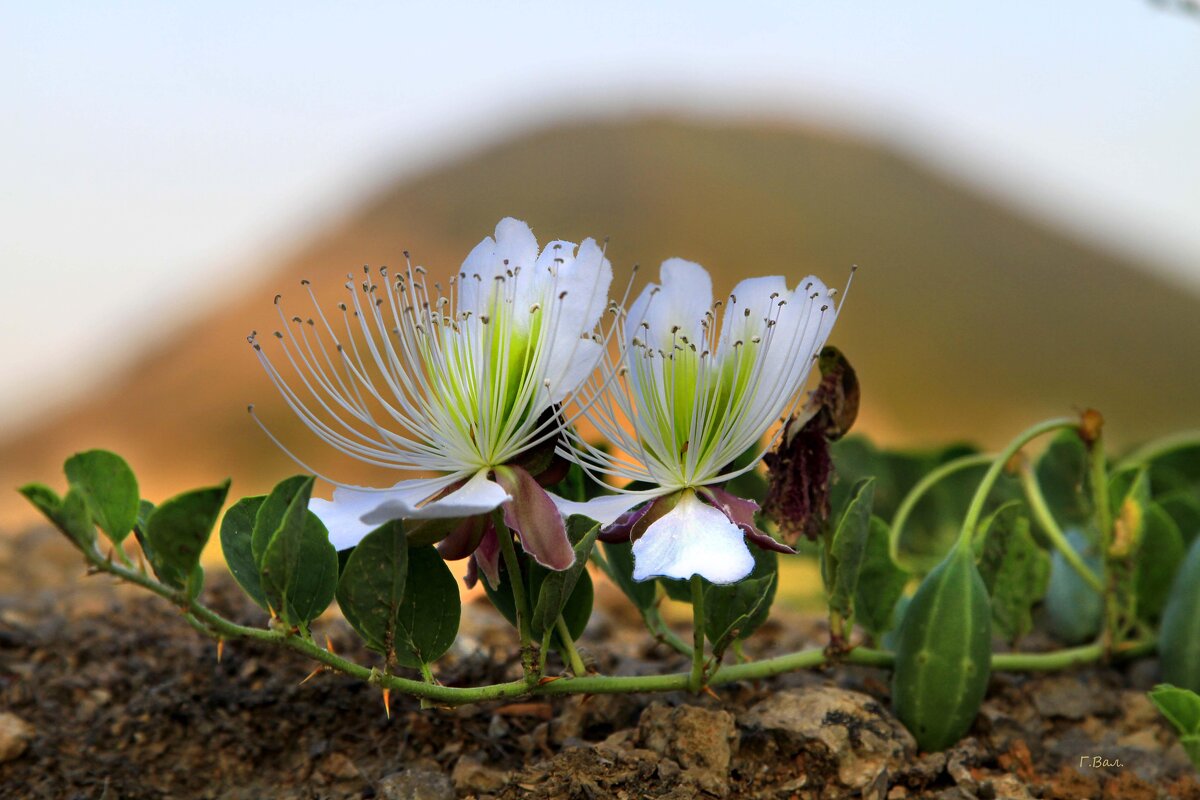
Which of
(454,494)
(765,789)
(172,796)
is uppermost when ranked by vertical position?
(454,494)

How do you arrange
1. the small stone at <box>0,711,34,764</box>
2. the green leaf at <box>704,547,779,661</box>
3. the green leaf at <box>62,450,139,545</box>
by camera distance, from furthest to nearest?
the small stone at <box>0,711,34,764</box>
the green leaf at <box>704,547,779,661</box>
the green leaf at <box>62,450,139,545</box>

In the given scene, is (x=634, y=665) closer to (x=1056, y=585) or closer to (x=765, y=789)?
(x=765, y=789)

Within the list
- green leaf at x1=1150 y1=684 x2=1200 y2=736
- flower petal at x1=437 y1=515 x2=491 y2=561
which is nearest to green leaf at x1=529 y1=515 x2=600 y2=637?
flower petal at x1=437 y1=515 x2=491 y2=561

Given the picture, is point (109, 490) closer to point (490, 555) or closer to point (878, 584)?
point (490, 555)

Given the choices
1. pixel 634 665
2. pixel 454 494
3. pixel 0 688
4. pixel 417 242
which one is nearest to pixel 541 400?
pixel 454 494

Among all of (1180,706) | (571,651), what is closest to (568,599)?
(571,651)

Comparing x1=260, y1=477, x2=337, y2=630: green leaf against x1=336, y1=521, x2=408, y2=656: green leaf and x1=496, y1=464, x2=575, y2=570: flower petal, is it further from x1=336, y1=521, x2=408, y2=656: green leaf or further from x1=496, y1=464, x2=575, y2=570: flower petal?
x1=496, y1=464, x2=575, y2=570: flower petal
